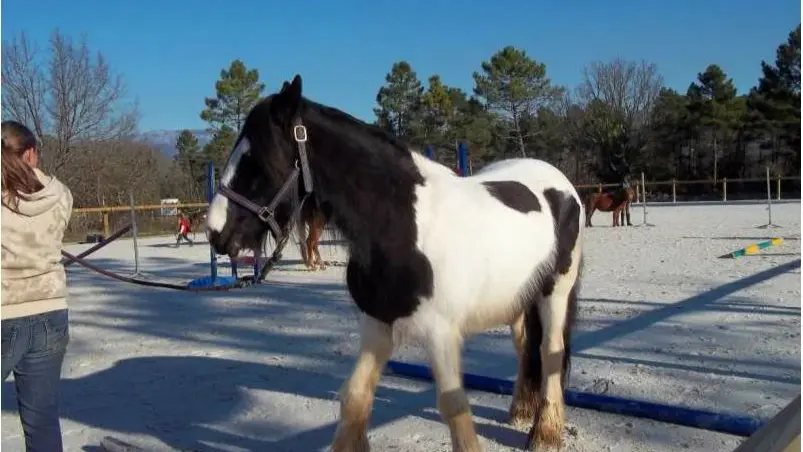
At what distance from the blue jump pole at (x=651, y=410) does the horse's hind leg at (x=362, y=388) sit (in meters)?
1.31

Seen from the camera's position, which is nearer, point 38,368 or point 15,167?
point 15,167

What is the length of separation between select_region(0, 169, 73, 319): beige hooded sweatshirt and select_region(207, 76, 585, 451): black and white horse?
0.61m

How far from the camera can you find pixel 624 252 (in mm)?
12391

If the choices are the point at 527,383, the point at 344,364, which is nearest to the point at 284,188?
the point at 527,383

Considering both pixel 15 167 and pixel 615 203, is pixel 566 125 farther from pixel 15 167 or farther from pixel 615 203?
pixel 15 167

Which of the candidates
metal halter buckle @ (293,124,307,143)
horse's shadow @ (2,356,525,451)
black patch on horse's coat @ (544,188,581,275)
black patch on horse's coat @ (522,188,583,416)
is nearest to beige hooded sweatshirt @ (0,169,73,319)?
metal halter buckle @ (293,124,307,143)

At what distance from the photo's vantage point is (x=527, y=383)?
3.85 m

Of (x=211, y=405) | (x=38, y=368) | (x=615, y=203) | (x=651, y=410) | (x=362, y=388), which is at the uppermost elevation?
(x=615, y=203)

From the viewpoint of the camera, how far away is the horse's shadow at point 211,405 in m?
3.78

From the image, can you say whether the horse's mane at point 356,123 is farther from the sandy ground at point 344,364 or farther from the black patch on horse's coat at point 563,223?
the sandy ground at point 344,364

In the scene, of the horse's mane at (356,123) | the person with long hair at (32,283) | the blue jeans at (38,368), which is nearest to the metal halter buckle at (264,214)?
the horse's mane at (356,123)

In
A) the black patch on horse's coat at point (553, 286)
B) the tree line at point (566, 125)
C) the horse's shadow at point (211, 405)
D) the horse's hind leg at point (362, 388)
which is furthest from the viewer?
the tree line at point (566, 125)

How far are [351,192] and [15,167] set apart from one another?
4.21 ft

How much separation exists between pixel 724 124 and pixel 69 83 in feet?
123
